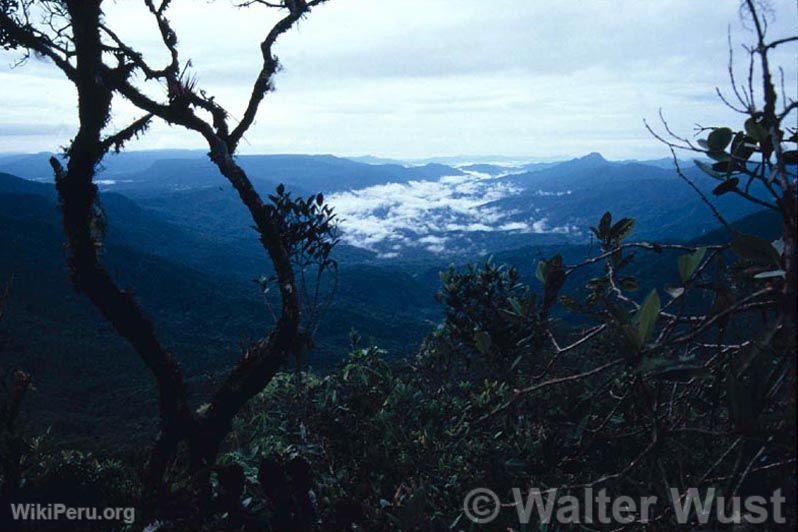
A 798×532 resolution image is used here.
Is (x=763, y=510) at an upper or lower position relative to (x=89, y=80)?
lower

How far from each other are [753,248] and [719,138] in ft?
2.65

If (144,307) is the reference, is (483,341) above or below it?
above

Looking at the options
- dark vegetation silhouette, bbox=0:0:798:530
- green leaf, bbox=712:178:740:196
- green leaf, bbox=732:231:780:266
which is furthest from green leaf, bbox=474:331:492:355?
green leaf, bbox=712:178:740:196

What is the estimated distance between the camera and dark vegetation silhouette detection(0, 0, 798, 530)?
120cm

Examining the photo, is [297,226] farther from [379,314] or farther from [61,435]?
[379,314]

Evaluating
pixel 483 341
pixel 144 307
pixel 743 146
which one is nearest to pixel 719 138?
pixel 743 146

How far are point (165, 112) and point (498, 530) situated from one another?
15.1ft

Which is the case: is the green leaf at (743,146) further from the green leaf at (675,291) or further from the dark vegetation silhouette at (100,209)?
the dark vegetation silhouette at (100,209)

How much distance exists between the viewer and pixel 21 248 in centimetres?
10519

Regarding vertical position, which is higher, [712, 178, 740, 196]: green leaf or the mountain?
[712, 178, 740, 196]: green leaf

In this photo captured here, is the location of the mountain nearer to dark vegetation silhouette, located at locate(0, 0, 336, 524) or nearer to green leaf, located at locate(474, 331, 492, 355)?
dark vegetation silhouette, located at locate(0, 0, 336, 524)

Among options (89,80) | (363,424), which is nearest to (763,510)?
(363,424)

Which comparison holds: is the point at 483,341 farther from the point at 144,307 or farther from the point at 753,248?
the point at 144,307

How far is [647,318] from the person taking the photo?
1.11 m
